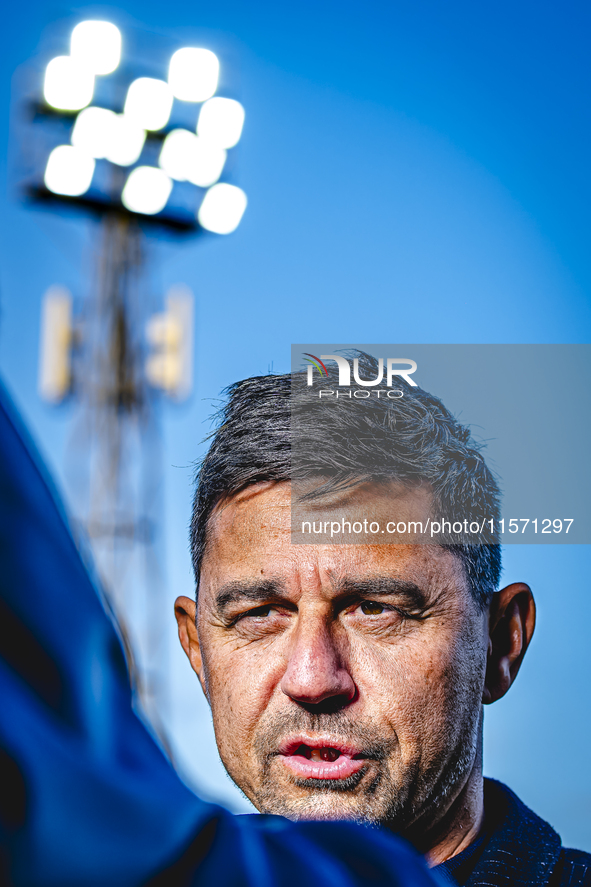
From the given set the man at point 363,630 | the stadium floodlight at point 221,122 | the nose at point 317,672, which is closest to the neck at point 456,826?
the man at point 363,630

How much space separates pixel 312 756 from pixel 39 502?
1.21 m

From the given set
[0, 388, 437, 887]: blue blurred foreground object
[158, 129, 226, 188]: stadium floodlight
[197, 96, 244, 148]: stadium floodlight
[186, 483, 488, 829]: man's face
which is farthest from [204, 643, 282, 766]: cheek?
[158, 129, 226, 188]: stadium floodlight

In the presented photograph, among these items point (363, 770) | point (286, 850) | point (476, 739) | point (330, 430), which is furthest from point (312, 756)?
point (286, 850)

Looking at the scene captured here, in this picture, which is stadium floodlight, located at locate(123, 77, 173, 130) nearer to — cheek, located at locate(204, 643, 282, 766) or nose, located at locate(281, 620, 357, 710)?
cheek, located at locate(204, 643, 282, 766)

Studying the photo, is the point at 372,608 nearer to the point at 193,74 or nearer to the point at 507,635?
the point at 507,635

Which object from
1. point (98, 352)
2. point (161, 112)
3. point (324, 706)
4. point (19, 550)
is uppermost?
point (161, 112)

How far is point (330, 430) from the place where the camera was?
5.41 feet

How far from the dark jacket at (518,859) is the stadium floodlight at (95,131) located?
497 cm

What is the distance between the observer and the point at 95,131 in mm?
5480

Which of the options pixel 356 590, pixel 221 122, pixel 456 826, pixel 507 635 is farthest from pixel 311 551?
pixel 221 122

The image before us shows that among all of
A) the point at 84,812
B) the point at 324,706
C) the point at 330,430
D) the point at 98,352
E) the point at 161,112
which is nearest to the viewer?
the point at 84,812

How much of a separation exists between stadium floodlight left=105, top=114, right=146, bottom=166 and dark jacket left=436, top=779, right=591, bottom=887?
4965mm

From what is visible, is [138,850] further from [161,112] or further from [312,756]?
[161,112]

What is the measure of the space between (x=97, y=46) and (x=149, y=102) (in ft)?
1.46
